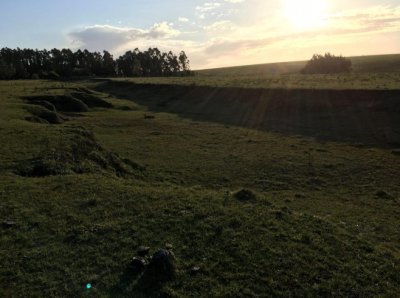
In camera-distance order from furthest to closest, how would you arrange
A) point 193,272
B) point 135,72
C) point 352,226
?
point 135,72 < point 352,226 < point 193,272

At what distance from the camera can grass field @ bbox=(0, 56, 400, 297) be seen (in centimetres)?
1160

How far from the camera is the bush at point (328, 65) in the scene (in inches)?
4896

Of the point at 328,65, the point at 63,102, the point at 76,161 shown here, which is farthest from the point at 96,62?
the point at 76,161

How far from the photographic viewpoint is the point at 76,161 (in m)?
23.2

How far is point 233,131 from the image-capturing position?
45.2 m

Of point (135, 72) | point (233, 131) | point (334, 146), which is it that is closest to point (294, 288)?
point (334, 146)

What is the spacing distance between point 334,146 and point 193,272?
95.3 feet

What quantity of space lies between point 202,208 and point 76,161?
9728mm

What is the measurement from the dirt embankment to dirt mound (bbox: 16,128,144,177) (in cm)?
2252

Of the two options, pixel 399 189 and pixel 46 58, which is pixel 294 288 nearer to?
pixel 399 189

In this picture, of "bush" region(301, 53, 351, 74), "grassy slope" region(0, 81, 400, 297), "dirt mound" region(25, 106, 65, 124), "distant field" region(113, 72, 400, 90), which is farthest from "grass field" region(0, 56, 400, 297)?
"bush" region(301, 53, 351, 74)

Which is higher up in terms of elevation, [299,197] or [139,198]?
[139,198]

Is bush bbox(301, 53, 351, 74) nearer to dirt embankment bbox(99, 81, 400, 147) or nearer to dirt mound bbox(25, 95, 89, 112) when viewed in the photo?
dirt embankment bbox(99, 81, 400, 147)

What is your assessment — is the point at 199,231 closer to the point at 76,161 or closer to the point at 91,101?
the point at 76,161
